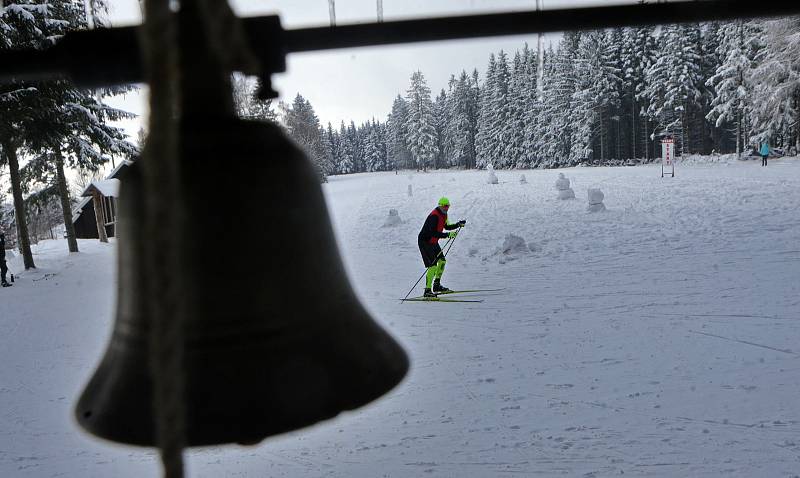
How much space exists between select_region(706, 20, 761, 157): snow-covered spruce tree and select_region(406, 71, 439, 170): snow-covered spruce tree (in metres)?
38.1

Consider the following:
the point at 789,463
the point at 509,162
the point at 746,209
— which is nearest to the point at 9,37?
the point at 789,463

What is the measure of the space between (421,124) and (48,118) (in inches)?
2638

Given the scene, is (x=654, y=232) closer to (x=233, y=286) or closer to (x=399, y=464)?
(x=399, y=464)

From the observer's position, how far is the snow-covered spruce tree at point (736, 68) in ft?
136

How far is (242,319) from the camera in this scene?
41.3 inches

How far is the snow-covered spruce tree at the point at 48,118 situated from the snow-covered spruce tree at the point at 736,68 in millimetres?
41294

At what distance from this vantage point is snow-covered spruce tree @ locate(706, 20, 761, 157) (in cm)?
4141

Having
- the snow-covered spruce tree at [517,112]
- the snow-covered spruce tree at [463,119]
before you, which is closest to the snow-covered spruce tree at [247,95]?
the snow-covered spruce tree at [517,112]

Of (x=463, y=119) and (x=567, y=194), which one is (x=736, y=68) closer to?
(x=567, y=194)

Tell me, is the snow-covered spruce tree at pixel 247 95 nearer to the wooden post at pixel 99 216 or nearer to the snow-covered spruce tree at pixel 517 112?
the wooden post at pixel 99 216

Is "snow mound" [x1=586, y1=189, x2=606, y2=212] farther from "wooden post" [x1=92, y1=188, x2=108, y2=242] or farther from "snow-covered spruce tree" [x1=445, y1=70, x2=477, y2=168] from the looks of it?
"snow-covered spruce tree" [x1=445, y1=70, x2=477, y2=168]

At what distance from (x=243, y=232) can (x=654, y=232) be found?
57.8ft

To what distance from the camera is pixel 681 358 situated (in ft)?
24.2

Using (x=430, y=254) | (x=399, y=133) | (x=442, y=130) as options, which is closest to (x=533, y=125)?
(x=442, y=130)
